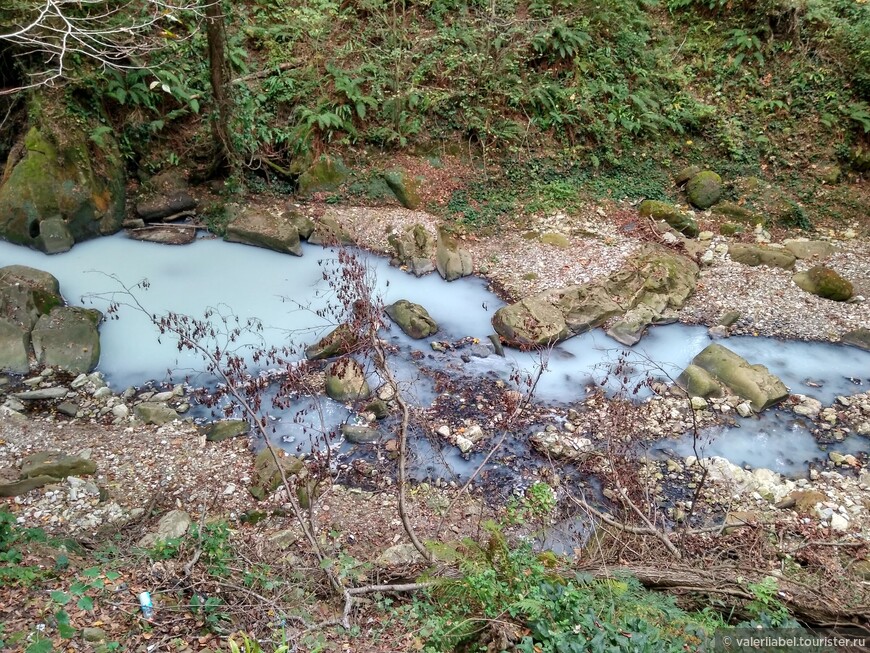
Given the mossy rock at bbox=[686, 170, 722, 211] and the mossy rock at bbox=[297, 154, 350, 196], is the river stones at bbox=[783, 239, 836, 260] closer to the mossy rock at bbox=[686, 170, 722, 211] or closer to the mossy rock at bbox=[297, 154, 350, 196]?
the mossy rock at bbox=[686, 170, 722, 211]

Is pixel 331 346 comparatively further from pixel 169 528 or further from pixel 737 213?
pixel 737 213

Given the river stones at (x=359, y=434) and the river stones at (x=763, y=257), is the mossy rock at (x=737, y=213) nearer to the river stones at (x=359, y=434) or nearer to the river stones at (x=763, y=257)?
the river stones at (x=763, y=257)

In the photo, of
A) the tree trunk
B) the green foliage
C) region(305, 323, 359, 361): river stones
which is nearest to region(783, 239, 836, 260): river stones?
region(305, 323, 359, 361): river stones

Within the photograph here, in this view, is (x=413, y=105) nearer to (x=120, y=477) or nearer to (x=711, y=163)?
(x=711, y=163)

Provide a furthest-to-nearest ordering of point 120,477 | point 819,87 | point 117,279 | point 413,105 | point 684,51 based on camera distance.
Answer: point 684,51, point 819,87, point 413,105, point 117,279, point 120,477

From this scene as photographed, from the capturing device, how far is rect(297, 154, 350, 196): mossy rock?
10977 millimetres

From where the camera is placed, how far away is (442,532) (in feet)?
18.4

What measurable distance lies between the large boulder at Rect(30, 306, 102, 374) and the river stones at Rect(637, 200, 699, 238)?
31.9ft

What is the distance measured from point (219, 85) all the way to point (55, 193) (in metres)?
3.08

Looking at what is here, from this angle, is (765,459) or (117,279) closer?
(765,459)

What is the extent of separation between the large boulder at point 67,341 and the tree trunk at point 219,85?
13.2ft

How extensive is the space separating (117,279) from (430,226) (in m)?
5.30

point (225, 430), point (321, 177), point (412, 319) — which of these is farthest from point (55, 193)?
point (412, 319)

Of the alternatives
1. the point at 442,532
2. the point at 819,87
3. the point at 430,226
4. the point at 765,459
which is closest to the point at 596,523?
the point at 442,532
